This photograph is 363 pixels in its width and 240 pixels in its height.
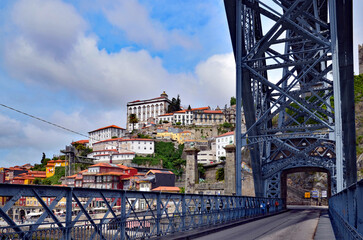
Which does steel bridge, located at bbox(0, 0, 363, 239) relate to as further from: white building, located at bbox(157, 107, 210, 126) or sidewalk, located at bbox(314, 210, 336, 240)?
white building, located at bbox(157, 107, 210, 126)

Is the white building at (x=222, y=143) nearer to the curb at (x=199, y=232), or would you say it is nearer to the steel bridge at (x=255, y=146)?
the steel bridge at (x=255, y=146)

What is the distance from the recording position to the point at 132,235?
1030 centimetres

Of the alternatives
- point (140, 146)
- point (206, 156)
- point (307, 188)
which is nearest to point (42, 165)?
point (140, 146)

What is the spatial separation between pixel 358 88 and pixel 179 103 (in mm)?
116899

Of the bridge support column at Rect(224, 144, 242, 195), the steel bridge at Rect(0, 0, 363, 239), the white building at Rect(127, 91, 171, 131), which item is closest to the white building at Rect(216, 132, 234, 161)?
the white building at Rect(127, 91, 171, 131)

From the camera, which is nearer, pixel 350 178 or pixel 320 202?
pixel 350 178

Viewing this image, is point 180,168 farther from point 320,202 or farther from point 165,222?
point 165,222

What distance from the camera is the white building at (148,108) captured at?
178m

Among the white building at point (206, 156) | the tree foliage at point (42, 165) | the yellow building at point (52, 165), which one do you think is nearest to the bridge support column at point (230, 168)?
the white building at point (206, 156)

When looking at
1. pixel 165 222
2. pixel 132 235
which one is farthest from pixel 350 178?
pixel 132 235

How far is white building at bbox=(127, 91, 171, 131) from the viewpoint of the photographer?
6993 inches

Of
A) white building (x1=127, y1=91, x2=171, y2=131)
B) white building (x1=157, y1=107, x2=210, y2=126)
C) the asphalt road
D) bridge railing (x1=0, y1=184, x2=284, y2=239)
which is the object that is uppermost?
white building (x1=127, y1=91, x2=171, y2=131)

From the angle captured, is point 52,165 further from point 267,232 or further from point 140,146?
point 267,232

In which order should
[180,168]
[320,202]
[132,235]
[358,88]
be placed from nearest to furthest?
[132,235], [320,202], [358,88], [180,168]
